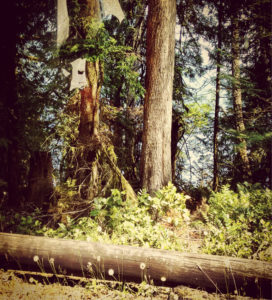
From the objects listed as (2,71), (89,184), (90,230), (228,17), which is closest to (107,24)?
(2,71)

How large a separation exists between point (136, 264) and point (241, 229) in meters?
2.23

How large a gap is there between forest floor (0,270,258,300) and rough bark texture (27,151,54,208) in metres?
2.25

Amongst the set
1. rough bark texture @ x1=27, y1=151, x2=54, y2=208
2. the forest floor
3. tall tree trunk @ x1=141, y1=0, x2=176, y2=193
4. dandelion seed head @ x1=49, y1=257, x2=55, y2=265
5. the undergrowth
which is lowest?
the forest floor

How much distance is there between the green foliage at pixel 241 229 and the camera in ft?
9.82

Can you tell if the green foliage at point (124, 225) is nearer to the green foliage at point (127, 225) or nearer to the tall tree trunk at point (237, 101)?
the green foliage at point (127, 225)

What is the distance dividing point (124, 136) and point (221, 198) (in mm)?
3637

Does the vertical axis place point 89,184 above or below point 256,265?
above

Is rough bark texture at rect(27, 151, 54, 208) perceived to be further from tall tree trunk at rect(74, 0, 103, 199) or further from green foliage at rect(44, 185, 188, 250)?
green foliage at rect(44, 185, 188, 250)

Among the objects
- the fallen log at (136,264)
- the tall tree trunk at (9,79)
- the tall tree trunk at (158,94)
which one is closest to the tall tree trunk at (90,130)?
the tall tree trunk at (158,94)

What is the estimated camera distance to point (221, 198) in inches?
180

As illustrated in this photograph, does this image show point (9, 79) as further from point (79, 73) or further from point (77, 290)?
point (77, 290)

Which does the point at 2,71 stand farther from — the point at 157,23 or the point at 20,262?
the point at 20,262

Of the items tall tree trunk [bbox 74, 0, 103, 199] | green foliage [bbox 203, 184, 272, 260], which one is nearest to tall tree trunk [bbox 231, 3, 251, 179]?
green foliage [bbox 203, 184, 272, 260]

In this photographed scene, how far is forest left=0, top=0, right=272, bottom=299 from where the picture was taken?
3.63m
